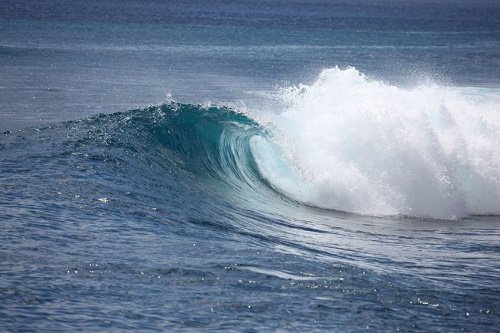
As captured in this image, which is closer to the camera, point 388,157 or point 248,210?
point 248,210

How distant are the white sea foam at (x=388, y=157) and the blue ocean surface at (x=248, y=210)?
0.04m

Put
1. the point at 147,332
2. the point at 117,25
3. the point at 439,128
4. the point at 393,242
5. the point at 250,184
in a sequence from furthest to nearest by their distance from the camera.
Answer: the point at 117,25
the point at 439,128
the point at 250,184
the point at 393,242
the point at 147,332

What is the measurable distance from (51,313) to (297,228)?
260 inches

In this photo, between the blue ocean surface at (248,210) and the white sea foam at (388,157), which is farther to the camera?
the white sea foam at (388,157)

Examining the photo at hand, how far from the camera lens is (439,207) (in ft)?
57.8

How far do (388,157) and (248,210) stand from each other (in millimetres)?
3909

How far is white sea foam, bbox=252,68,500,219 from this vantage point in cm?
1777

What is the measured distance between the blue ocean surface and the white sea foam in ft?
0.15

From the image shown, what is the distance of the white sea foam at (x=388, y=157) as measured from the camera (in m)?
17.8

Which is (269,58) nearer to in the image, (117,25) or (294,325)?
(117,25)

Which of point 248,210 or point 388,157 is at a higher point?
point 388,157

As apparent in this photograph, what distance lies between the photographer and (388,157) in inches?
738

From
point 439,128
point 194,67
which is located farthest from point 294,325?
point 194,67

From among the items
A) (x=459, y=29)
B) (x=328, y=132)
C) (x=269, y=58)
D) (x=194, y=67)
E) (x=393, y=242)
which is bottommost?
(x=393, y=242)
